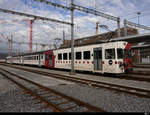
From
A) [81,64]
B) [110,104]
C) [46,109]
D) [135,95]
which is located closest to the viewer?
[46,109]

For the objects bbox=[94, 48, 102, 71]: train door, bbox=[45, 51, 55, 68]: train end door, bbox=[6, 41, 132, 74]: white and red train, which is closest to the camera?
bbox=[6, 41, 132, 74]: white and red train

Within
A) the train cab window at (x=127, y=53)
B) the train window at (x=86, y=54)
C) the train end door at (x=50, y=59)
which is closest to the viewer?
the train cab window at (x=127, y=53)

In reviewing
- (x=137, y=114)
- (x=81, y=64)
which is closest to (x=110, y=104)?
(x=137, y=114)

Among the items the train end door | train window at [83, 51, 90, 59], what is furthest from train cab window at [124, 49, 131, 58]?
the train end door

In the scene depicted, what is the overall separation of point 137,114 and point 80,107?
1.71 metres

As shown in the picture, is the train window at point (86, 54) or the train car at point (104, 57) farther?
the train window at point (86, 54)

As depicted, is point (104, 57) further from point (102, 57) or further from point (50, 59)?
point (50, 59)

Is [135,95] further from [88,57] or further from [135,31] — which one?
[135,31]

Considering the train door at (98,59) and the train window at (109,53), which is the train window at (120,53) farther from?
the train door at (98,59)

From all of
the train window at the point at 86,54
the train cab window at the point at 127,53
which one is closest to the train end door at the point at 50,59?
the train window at the point at 86,54

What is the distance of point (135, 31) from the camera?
2124 inches

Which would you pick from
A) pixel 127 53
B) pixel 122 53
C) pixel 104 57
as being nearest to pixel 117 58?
pixel 122 53

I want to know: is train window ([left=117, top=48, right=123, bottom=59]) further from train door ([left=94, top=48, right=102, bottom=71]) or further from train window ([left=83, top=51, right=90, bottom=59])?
train window ([left=83, top=51, right=90, bottom=59])

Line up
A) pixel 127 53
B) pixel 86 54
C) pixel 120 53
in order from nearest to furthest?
pixel 120 53 → pixel 127 53 → pixel 86 54
